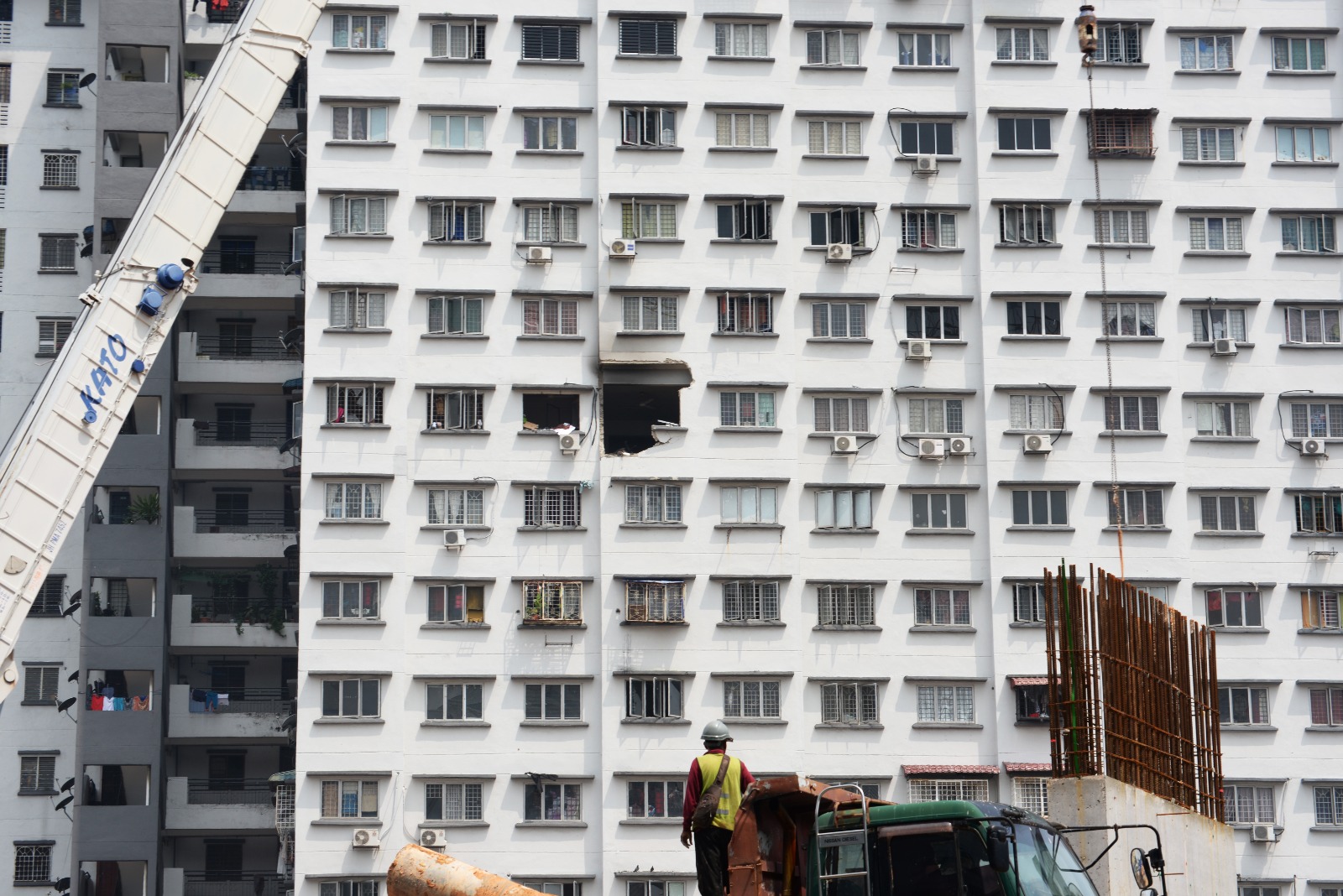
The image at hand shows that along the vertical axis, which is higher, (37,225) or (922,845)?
(37,225)

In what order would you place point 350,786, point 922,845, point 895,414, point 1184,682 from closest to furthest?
point 922,845
point 1184,682
point 350,786
point 895,414

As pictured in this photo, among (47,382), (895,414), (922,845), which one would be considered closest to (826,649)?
(895,414)

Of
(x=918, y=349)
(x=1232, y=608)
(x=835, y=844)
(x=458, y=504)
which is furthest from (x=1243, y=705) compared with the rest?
(x=835, y=844)

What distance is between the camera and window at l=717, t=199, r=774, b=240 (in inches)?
2066

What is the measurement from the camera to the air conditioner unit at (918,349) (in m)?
51.9

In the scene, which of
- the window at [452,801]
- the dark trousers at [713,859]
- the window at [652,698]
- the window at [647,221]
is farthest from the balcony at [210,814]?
the dark trousers at [713,859]

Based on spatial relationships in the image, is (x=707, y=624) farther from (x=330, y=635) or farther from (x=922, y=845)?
(x=922, y=845)

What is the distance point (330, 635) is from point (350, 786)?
3974 mm

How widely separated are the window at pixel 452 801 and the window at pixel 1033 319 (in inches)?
770

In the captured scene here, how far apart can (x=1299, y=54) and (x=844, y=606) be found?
2129 centimetres

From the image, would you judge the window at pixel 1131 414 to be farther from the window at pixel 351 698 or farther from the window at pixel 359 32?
the window at pixel 359 32

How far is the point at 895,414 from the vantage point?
52094 millimetres

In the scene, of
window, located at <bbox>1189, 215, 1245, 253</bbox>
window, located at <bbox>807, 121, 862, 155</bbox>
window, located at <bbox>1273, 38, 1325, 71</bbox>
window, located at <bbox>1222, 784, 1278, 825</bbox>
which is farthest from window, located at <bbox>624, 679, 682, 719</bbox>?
window, located at <bbox>1273, 38, 1325, 71</bbox>

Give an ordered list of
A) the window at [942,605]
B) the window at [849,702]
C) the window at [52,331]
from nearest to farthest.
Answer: the window at [849,702]
the window at [942,605]
the window at [52,331]
